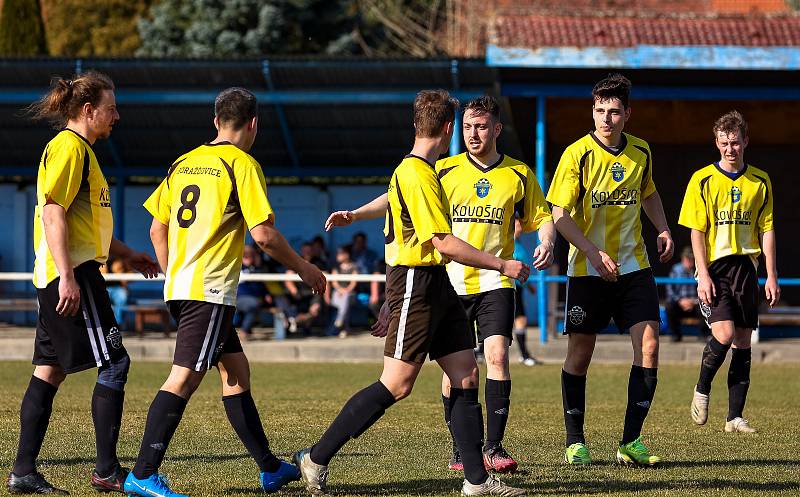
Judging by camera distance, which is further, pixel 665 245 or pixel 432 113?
pixel 665 245

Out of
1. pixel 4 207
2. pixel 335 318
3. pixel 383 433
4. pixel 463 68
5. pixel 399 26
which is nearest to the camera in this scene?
pixel 383 433

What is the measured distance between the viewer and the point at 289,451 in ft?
26.0

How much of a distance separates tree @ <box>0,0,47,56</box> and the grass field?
19.2 m

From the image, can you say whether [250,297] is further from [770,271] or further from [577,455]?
[577,455]

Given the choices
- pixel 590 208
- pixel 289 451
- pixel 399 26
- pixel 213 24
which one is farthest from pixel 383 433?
pixel 399 26

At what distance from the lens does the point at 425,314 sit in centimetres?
616

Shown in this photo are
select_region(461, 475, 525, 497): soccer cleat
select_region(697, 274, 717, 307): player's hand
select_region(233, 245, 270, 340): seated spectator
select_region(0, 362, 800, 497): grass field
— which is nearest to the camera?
select_region(461, 475, 525, 497): soccer cleat

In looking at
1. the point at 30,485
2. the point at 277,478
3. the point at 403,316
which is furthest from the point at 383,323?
the point at 30,485

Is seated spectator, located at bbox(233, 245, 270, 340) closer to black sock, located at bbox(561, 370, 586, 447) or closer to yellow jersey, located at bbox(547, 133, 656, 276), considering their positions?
black sock, located at bbox(561, 370, 586, 447)

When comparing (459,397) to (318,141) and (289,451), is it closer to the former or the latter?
(289,451)

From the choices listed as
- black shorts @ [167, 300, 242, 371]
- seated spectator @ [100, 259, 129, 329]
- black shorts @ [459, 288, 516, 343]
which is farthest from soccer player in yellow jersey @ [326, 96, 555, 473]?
seated spectator @ [100, 259, 129, 329]

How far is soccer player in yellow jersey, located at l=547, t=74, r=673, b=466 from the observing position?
745 cm

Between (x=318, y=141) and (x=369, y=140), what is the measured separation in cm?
84

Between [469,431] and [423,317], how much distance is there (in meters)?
0.58
